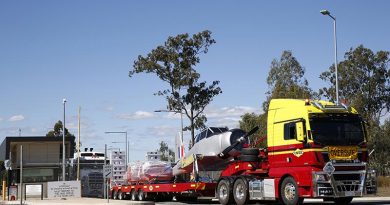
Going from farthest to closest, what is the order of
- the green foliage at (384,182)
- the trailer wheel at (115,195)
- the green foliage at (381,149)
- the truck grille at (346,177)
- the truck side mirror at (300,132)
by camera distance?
the green foliage at (381,149) → the green foliage at (384,182) → the trailer wheel at (115,195) → the truck side mirror at (300,132) → the truck grille at (346,177)

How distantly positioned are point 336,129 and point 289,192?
2.81 m

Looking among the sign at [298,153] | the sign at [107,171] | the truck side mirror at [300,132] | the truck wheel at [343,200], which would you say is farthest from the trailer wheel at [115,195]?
the truck side mirror at [300,132]

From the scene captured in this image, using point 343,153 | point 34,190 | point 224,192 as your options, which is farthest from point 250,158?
point 34,190

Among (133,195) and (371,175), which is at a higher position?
(371,175)

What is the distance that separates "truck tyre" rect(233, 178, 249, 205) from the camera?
2411 centimetres

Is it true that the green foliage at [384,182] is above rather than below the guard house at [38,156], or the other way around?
below

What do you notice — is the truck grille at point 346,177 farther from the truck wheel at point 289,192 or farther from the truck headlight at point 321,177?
the truck wheel at point 289,192

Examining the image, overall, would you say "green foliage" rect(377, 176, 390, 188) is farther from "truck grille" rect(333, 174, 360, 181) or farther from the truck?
"truck grille" rect(333, 174, 360, 181)

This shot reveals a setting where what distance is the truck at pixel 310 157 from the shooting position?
21.0 meters

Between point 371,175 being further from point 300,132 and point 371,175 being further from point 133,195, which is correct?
point 133,195

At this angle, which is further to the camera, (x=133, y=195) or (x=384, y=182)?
(x=384, y=182)

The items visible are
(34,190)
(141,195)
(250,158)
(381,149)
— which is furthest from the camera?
(381,149)

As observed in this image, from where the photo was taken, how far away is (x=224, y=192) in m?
25.6

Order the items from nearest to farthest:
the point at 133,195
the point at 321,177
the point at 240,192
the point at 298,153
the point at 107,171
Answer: the point at 321,177 < the point at 298,153 < the point at 240,192 < the point at 107,171 < the point at 133,195
